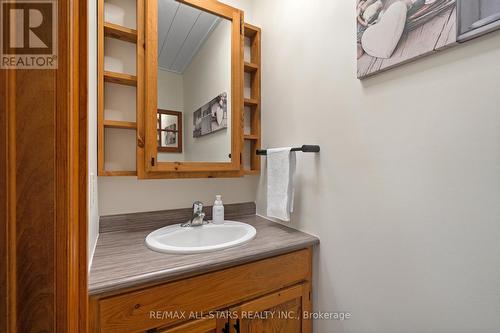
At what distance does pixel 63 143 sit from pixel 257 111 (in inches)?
46.3

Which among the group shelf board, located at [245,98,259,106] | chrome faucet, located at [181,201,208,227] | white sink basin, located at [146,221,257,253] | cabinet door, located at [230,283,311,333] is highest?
shelf board, located at [245,98,259,106]

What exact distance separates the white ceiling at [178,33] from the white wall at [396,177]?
0.48 m

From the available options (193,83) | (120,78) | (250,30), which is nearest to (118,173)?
(120,78)

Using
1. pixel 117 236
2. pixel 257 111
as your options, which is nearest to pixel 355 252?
pixel 257 111

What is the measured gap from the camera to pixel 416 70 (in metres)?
0.74

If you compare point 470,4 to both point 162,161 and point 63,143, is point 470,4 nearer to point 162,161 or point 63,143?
point 63,143

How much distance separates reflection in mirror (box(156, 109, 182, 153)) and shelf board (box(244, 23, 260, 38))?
0.72 meters

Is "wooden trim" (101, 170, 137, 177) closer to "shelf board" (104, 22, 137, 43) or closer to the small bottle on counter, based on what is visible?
the small bottle on counter

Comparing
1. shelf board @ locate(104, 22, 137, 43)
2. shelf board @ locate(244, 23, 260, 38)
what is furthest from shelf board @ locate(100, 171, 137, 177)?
shelf board @ locate(244, 23, 260, 38)

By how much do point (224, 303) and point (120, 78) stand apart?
3.56ft

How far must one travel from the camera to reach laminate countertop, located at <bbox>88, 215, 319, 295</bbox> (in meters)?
0.70

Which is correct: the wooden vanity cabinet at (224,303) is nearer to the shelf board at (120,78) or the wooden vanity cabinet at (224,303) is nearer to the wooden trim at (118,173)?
the wooden trim at (118,173)

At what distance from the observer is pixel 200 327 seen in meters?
0.82

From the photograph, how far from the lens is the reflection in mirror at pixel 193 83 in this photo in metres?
1.16
